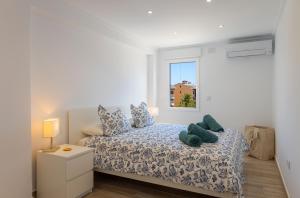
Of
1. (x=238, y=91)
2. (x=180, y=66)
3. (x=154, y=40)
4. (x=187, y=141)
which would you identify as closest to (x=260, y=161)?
(x=238, y=91)

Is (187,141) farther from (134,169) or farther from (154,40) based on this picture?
(154,40)

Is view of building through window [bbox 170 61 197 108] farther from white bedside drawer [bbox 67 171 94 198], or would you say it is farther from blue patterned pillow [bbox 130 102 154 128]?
white bedside drawer [bbox 67 171 94 198]

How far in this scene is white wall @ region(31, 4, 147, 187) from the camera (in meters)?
2.72

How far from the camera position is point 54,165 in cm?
247

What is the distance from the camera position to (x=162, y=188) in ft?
9.67

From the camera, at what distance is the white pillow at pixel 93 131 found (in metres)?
3.28

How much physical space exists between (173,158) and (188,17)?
7.57 feet

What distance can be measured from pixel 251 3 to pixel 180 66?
2.87 meters

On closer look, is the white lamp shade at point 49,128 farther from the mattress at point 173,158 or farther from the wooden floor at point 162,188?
the wooden floor at point 162,188

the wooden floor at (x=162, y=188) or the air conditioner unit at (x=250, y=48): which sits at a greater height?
the air conditioner unit at (x=250, y=48)

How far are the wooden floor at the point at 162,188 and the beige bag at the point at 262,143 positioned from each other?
0.63m

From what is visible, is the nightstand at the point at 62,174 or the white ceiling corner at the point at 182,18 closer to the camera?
the nightstand at the point at 62,174

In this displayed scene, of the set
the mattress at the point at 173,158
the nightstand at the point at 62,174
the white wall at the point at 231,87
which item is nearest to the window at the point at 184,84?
the white wall at the point at 231,87

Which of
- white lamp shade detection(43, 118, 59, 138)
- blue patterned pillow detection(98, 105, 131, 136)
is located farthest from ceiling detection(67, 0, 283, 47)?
white lamp shade detection(43, 118, 59, 138)
